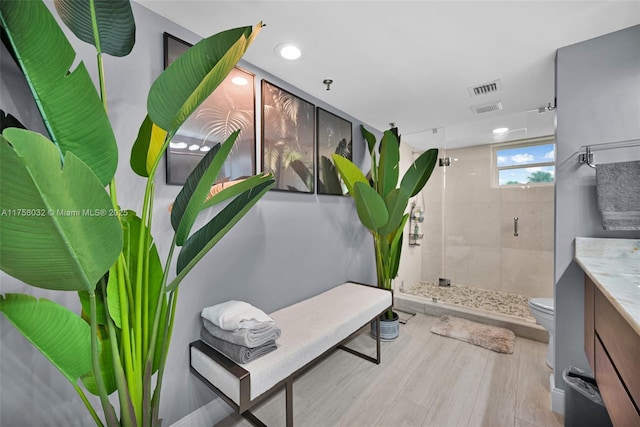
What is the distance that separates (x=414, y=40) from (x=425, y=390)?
2341mm

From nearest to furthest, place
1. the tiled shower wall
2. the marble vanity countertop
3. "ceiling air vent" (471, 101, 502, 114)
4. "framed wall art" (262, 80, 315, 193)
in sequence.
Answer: the marble vanity countertop
"framed wall art" (262, 80, 315, 193)
"ceiling air vent" (471, 101, 502, 114)
the tiled shower wall

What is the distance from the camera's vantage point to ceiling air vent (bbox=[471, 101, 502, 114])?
2.58 metres

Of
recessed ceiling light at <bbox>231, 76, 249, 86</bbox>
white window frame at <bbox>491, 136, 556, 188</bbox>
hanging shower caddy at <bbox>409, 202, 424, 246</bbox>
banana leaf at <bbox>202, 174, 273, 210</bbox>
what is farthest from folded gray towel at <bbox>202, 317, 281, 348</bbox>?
white window frame at <bbox>491, 136, 556, 188</bbox>

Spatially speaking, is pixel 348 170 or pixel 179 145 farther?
pixel 348 170

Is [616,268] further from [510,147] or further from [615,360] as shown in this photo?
[510,147]

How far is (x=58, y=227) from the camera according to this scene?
23.0 inches

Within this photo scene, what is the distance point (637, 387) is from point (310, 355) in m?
1.26

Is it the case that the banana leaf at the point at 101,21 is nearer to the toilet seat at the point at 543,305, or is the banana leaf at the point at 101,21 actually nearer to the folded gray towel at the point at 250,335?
the folded gray towel at the point at 250,335

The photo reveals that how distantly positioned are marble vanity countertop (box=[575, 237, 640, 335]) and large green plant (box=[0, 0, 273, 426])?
1276 mm

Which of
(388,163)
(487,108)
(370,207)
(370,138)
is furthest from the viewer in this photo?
(370,138)

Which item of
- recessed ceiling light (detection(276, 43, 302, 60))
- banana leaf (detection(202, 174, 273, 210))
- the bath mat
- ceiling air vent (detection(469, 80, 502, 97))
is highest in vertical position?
ceiling air vent (detection(469, 80, 502, 97))

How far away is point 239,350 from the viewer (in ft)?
4.29

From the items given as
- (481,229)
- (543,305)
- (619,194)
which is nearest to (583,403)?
(543,305)

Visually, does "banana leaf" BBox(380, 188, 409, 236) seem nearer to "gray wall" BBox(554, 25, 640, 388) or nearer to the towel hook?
"gray wall" BBox(554, 25, 640, 388)
